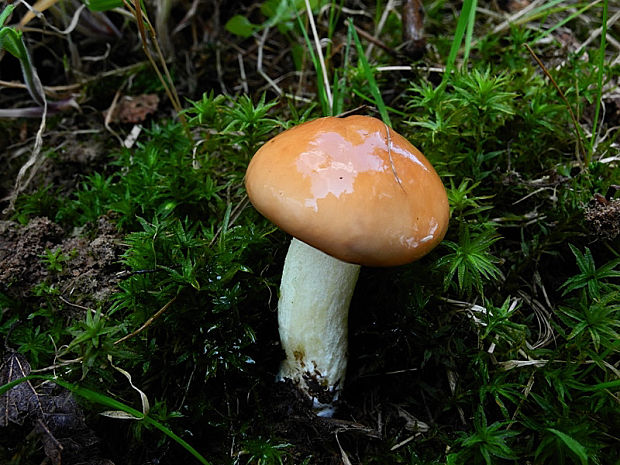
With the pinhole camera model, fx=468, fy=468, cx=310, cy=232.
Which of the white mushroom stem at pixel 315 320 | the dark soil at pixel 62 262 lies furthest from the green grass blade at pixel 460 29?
the dark soil at pixel 62 262

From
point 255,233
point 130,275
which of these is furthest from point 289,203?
point 130,275

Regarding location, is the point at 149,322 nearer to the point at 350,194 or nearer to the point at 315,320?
the point at 315,320

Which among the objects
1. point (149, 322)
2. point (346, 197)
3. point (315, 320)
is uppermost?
point (346, 197)

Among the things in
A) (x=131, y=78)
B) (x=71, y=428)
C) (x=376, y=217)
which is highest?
(x=376, y=217)

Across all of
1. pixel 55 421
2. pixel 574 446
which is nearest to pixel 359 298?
pixel 574 446

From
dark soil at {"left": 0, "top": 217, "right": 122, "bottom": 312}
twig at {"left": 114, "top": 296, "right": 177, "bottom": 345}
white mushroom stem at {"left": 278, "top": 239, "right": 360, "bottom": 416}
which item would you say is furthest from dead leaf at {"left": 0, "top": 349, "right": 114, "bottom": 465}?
white mushroom stem at {"left": 278, "top": 239, "right": 360, "bottom": 416}

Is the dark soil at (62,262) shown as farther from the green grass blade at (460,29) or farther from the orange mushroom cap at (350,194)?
the green grass blade at (460,29)

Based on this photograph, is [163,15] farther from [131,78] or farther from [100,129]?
[100,129]

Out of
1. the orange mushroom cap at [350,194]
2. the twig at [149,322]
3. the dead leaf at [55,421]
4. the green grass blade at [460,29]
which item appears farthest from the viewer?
the green grass blade at [460,29]
